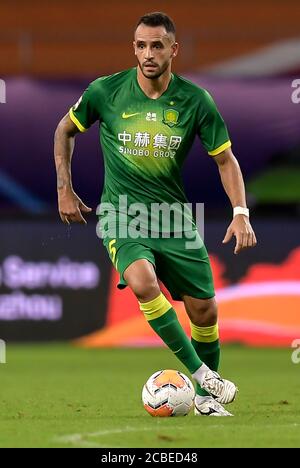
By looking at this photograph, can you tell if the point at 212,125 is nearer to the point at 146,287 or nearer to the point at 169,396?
the point at 146,287

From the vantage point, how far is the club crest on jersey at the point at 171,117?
8.11 m

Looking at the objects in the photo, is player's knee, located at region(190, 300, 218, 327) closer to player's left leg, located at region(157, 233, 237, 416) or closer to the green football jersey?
player's left leg, located at region(157, 233, 237, 416)

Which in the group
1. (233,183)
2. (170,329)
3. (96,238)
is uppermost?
(233,183)

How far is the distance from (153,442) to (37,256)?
323 inches

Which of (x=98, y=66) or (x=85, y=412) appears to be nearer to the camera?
(x=85, y=412)

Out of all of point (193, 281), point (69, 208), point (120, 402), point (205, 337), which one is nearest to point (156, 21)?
point (69, 208)

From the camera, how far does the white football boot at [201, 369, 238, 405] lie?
777 centimetres

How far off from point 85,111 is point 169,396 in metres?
1.95

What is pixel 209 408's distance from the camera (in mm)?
7887

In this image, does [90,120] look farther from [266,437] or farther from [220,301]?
[220,301]

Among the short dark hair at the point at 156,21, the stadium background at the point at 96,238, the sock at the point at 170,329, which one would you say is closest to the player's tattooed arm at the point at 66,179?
the sock at the point at 170,329

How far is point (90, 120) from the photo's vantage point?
827cm

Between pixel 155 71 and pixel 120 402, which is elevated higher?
pixel 155 71

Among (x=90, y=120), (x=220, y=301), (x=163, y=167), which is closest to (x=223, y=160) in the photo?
(x=163, y=167)
